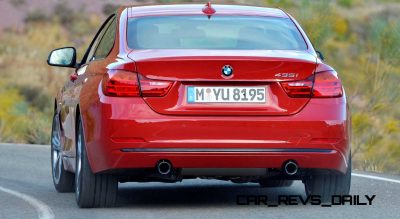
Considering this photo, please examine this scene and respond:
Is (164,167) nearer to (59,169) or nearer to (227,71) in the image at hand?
(227,71)

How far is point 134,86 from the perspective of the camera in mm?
10102

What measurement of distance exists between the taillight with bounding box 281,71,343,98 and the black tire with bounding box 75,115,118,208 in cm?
151

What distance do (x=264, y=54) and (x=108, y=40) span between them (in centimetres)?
160

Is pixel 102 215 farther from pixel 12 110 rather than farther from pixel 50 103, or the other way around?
pixel 50 103

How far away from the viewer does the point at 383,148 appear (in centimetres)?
2139

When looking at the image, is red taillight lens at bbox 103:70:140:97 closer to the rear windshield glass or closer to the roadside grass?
the rear windshield glass

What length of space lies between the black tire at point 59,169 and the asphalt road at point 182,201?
0.13 m

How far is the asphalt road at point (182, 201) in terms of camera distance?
33.6 ft

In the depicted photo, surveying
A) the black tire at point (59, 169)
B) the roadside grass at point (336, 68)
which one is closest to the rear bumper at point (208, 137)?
the black tire at point (59, 169)

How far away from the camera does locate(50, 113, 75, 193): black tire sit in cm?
1256

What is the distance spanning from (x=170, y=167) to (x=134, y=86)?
62 centimetres

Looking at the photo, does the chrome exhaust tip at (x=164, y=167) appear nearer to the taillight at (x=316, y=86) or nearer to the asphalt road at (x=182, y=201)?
the asphalt road at (x=182, y=201)

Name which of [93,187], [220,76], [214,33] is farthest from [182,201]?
[220,76]

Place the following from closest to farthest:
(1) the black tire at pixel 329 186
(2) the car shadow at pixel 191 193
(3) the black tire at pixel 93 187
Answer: (3) the black tire at pixel 93 187 < (1) the black tire at pixel 329 186 < (2) the car shadow at pixel 191 193
